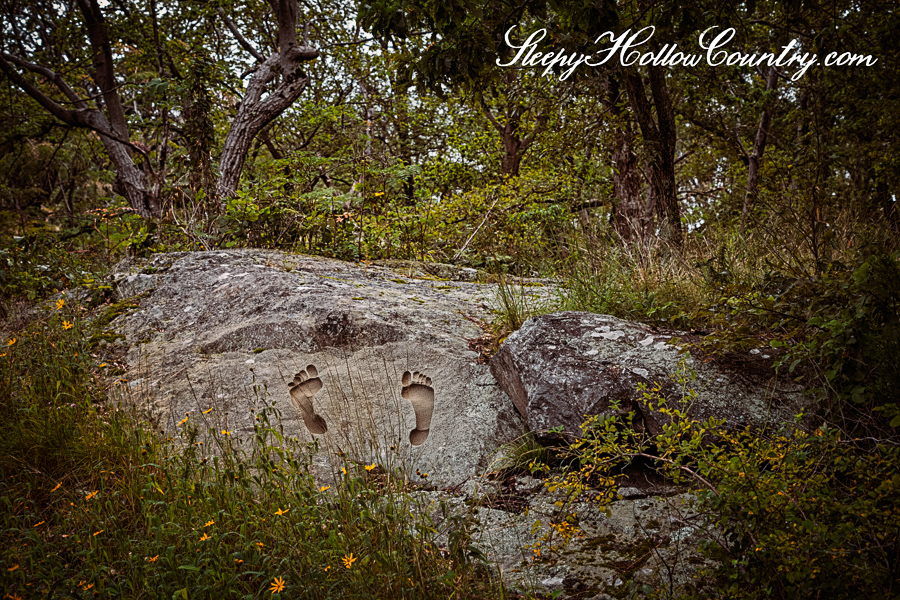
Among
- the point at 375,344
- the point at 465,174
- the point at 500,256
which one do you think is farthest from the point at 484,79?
the point at 465,174

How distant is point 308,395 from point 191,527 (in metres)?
1.23

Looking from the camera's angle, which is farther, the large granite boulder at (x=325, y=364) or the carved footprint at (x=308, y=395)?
the carved footprint at (x=308, y=395)

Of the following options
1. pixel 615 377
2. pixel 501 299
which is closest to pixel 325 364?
pixel 501 299

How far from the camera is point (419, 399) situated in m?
3.35

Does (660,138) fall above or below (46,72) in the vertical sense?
below

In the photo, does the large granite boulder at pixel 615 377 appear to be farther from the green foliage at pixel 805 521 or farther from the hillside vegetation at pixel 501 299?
the green foliage at pixel 805 521

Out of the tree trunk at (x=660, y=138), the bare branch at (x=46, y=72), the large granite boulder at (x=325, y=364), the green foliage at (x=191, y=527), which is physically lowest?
the green foliage at (x=191, y=527)

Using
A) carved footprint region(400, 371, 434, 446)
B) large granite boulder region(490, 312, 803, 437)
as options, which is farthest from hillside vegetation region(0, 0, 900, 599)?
carved footprint region(400, 371, 434, 446)

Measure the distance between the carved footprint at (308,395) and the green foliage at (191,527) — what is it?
15.4 inches

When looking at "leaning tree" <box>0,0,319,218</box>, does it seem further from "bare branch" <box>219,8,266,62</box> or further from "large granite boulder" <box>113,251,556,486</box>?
"large granite boulder" <box>113,251,556,486</box>

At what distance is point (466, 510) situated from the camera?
2604mm

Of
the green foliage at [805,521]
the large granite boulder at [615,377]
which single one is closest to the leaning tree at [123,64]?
the large granite boulder at [615,377]

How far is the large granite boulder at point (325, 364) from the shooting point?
3.09m

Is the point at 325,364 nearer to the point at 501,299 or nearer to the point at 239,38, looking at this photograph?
the point at 501,299
